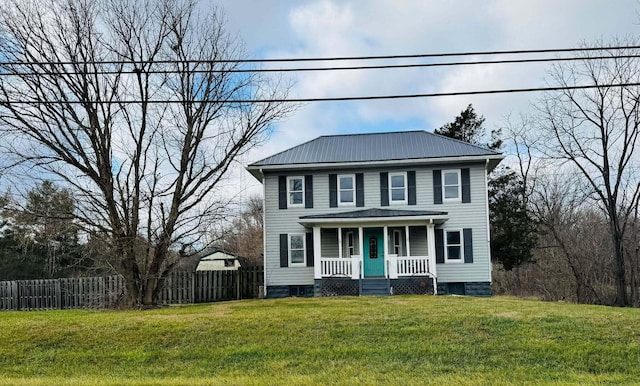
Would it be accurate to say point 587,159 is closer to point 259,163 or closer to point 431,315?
point 259,163

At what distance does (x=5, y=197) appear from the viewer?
16922mm

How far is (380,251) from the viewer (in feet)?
70.5

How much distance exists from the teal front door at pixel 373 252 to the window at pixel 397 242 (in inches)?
21.4

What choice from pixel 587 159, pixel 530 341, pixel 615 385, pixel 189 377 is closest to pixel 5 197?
pixel 189 377

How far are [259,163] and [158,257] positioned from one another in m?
5.75

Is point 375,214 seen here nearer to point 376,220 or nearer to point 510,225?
point 376,220

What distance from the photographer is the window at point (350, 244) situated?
2200 cm

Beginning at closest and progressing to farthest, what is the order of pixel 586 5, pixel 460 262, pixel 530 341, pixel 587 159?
1. pixel 530 341
2. pixel 586 5
3. pixel 460 262
4. pixel 587 159

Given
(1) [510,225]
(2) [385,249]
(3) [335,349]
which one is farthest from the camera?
(1) [510,225]

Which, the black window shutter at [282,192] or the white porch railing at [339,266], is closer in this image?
the white porch railing at [339,266]

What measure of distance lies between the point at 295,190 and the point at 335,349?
13011mm

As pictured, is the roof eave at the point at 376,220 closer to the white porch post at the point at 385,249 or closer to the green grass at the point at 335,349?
the white porch post at the point at 385,249

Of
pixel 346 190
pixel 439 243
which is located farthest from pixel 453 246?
pixel 346 190

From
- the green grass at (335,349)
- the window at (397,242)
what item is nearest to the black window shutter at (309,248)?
the window at (397,242)
